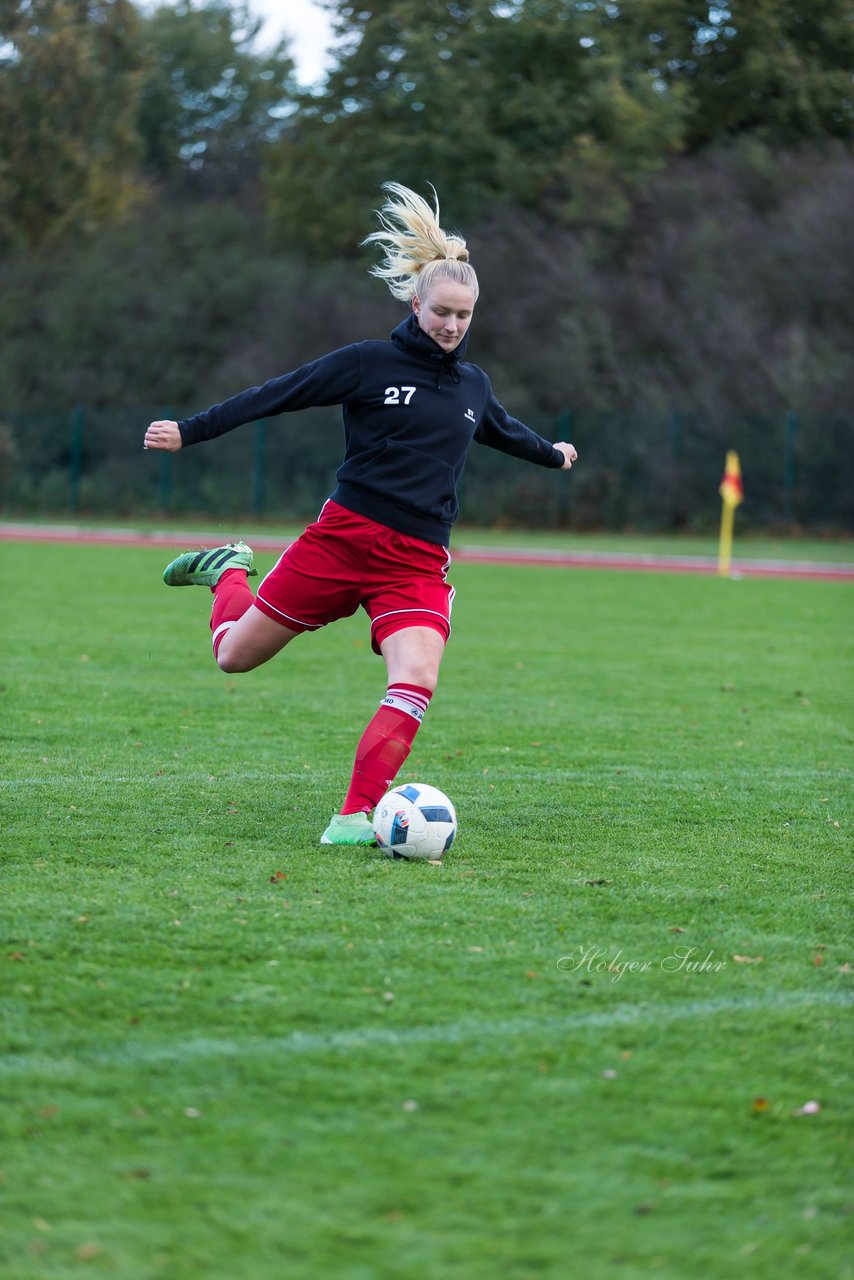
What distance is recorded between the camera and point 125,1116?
9.77ft

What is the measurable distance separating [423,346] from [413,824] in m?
1.73

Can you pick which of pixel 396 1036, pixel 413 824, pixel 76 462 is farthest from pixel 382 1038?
pixel 76 462

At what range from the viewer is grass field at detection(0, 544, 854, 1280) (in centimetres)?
262

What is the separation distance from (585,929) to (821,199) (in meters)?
34.8

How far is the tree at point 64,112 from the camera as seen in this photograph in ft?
144

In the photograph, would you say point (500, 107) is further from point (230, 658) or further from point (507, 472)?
point (230, 658)

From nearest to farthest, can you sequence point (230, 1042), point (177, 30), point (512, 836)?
1. point (230, 1042)
2. point (512, 836)
3. point (177, 30)

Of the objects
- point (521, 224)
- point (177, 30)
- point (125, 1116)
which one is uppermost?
point (177, 30)

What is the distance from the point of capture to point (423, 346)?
5.60 metres

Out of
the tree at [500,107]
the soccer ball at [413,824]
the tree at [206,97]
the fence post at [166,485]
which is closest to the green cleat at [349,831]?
the soccer ball at [413,824]

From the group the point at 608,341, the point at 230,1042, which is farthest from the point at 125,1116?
the point at 608,341

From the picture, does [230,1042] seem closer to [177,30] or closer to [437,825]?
[437,825]

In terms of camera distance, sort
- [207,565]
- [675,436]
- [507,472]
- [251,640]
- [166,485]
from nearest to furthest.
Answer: [251,640] → [207,565] → [675,436] → [507,472] → [166,485]

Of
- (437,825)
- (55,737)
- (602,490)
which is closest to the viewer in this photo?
(437,825)
